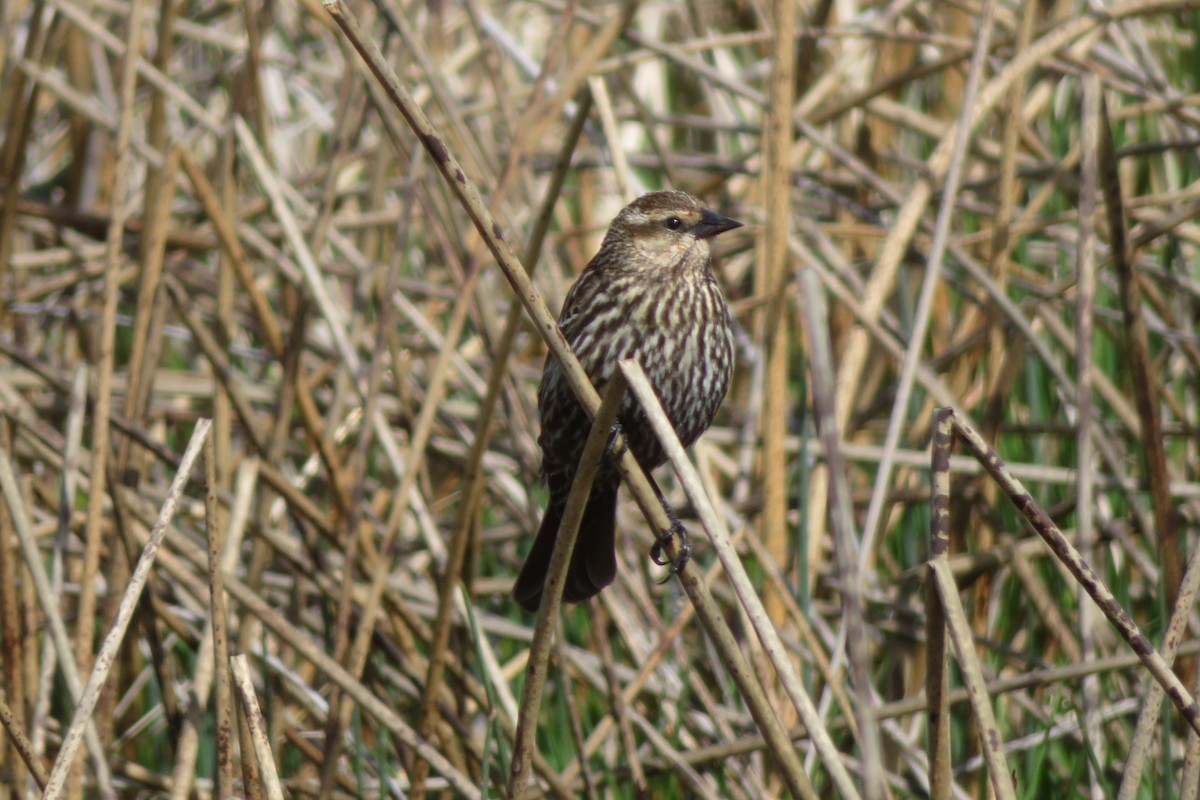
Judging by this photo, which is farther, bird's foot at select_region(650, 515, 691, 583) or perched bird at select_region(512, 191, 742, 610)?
perched bird at select_region(512, 191, 742, 610)

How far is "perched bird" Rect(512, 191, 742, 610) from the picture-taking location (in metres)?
2.87

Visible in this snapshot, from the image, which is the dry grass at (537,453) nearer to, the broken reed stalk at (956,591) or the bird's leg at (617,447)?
the broken reed stalk at (956,591)

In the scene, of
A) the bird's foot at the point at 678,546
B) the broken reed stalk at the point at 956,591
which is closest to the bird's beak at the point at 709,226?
the bird's foot at the point at 678,546

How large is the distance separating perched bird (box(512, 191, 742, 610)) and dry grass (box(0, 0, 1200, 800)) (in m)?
0.15

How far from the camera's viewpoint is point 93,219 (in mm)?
4262

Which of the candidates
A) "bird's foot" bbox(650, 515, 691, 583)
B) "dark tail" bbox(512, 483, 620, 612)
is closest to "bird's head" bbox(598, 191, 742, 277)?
"dark tail" bbox(512, 483, 620, 612)

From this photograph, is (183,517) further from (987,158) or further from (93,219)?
(987,158)

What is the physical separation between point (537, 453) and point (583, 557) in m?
0.86

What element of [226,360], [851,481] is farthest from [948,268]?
[226,360]

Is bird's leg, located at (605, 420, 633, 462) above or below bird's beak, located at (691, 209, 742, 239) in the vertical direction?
below

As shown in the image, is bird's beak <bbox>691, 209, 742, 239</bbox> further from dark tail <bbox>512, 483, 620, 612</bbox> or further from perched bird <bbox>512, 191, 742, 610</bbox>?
dark tail <bbox>512, 483, 620, 612</bbox>

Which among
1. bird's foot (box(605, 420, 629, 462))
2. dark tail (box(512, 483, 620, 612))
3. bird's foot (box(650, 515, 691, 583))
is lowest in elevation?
dark tail (box(512, 483, 620, 612))

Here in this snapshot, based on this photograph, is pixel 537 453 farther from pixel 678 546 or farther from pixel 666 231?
pixel 678 546

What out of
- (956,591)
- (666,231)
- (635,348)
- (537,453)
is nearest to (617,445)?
(956,591)
